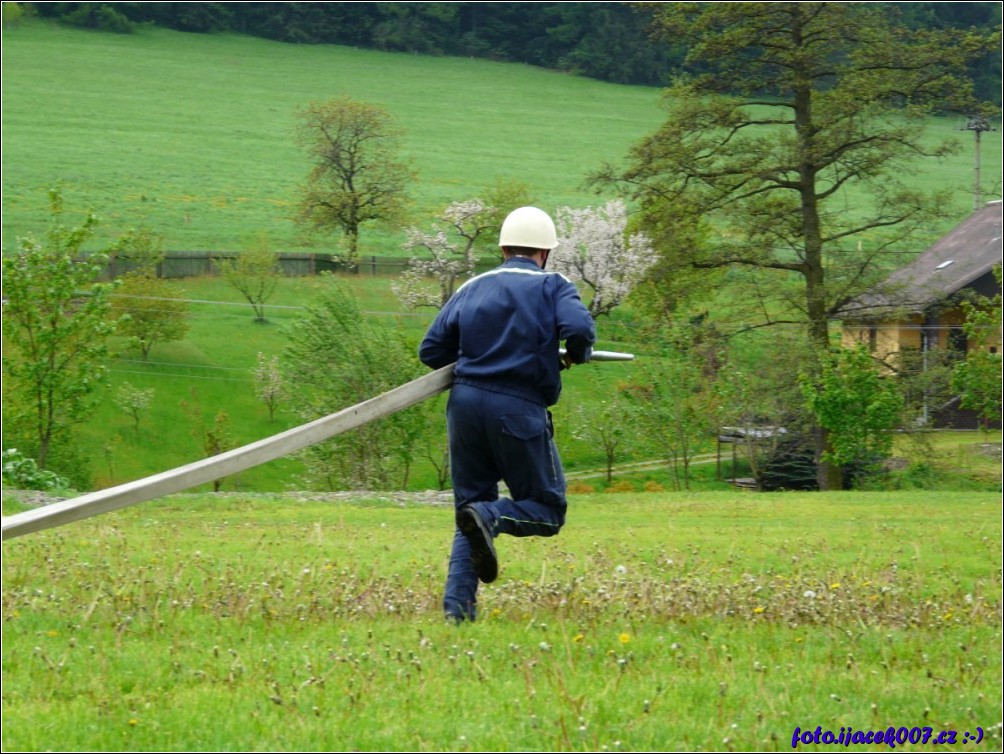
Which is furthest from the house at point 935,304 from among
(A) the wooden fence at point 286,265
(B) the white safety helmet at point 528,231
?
(B) the white safety helmet at point 528,231

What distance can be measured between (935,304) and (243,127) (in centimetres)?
6924

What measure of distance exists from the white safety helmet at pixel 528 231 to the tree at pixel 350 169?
7150cm

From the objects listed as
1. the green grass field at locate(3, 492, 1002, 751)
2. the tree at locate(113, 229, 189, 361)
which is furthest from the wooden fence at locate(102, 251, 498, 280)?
the green grass field at locate(3, 492, 1002, 751)

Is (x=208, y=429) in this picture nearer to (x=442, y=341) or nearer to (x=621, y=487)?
(x=621, y=487)

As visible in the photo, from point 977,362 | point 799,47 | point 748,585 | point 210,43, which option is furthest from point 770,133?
point 210,43

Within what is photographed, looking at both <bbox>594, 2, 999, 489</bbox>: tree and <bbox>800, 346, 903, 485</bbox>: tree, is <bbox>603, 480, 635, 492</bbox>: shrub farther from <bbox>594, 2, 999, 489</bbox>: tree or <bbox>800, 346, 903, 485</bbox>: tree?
<bbox>800, 346, 903, 485</bbox>: tree

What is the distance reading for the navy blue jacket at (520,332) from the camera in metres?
6.38

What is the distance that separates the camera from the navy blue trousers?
6375 millimetres

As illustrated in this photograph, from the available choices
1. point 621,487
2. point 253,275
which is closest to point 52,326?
point 621,487

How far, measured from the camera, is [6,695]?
16.2 feet

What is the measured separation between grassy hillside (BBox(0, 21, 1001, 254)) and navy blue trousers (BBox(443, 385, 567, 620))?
68.2 metres

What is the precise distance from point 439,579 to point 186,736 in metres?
3.36

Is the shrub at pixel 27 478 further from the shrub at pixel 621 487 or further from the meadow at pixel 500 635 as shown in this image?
the shrub at pixel 621 487

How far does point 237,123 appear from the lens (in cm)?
9712
